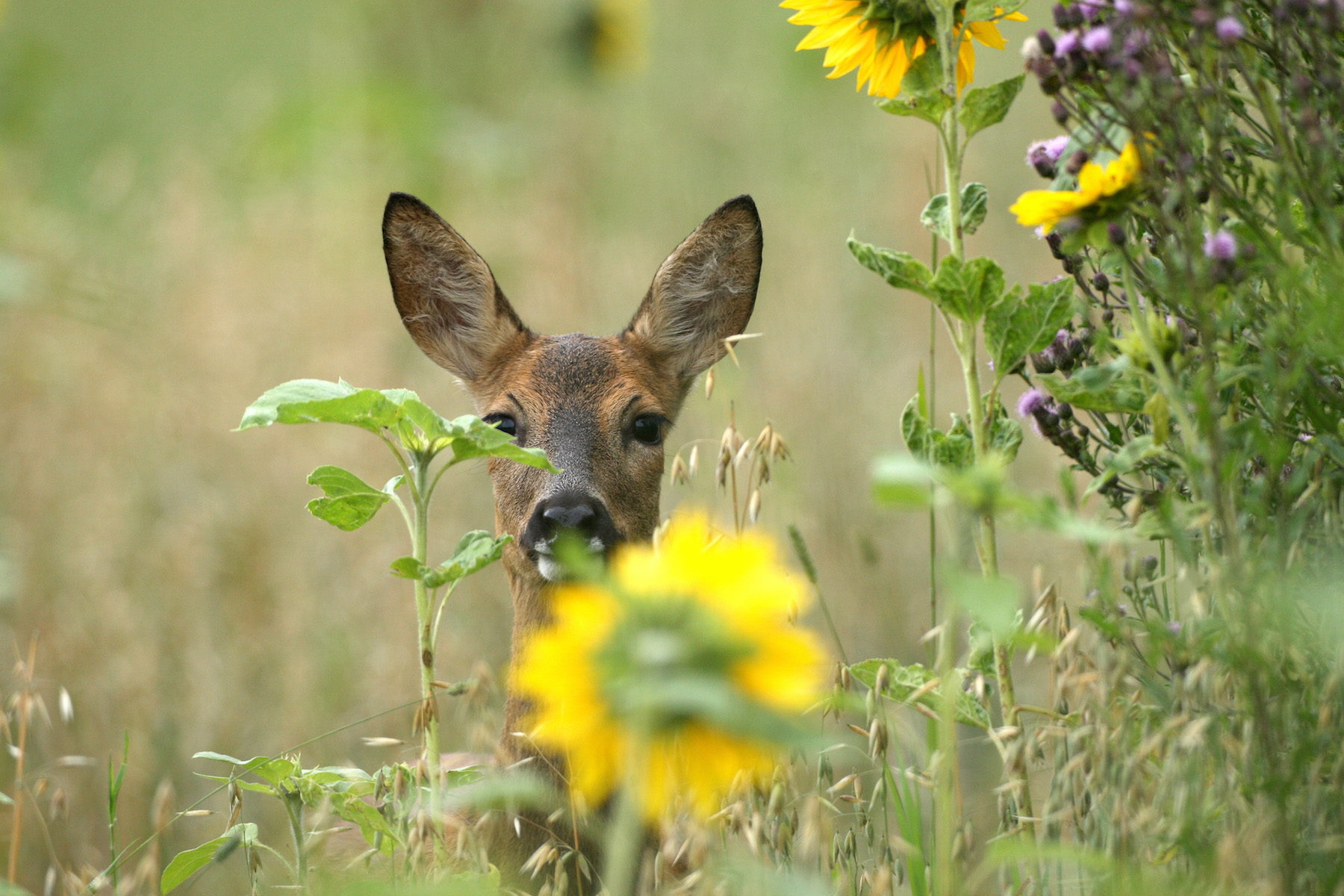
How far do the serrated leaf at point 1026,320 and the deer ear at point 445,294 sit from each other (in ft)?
6.39

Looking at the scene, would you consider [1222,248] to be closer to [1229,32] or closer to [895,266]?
[1229,32]

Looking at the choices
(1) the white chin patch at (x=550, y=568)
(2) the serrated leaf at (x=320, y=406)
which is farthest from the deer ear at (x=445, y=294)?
(2) the serrated leaf at (x=320, y=406)

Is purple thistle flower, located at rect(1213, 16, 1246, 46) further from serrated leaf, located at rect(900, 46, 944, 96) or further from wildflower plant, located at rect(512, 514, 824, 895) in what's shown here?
wildflower plant, located at rect(512, 514, 824, 895)

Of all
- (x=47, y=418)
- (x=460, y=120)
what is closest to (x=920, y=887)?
(x=47, y=418)

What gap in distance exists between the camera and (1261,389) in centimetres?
216

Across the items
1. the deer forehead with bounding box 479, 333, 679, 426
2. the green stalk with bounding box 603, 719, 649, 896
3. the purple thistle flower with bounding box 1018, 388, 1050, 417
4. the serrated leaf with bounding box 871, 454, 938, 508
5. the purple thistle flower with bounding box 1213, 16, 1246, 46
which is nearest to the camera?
the green stalk with bounding box 603, 719, 649, 896

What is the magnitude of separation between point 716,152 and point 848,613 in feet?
11.9

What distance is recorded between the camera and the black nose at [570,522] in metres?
3.02

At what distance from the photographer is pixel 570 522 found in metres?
3.02

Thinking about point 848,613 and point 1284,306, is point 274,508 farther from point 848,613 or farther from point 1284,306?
point 1284,306

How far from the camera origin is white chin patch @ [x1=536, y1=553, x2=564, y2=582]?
117 inches

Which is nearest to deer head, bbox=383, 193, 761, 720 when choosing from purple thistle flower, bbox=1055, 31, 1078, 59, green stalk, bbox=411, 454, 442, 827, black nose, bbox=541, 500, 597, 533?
black nose, bbox=541, 500, 597, 533

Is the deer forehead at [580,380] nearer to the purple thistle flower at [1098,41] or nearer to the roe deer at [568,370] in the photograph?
the roe deer at [568,370]

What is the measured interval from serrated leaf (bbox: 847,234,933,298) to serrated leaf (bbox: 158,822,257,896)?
4.66 feet
